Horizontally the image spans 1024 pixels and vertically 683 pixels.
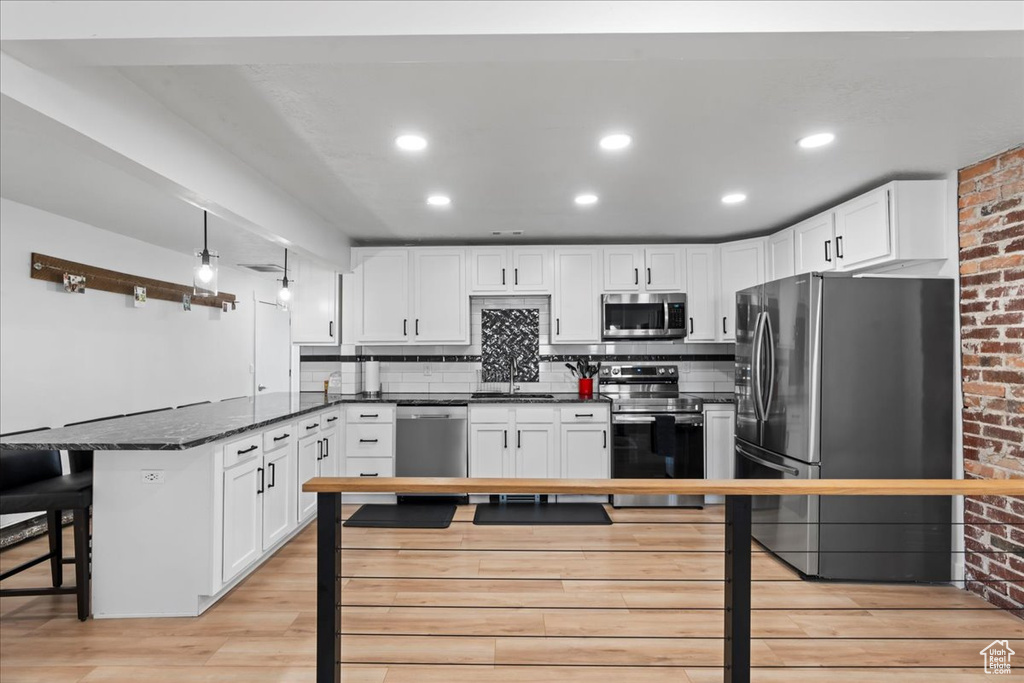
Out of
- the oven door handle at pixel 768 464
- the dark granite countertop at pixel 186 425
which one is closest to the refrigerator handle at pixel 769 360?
the oven door handle at pixel 768 464

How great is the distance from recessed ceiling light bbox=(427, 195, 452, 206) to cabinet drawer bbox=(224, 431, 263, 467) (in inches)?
74.0

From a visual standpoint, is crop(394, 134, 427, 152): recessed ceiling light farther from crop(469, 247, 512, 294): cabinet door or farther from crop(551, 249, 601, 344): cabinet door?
crop(551, 249, 601, 344): cabinet door

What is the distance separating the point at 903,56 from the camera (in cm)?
170

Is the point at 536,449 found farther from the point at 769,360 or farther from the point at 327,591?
the point at 327,591

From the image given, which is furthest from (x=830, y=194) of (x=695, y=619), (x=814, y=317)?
(x=695, y=619)

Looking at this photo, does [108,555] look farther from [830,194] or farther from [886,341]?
[830,194]

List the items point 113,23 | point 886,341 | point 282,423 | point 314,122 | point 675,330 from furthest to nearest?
point 675,330, point 282,423, point 886,341, point 314,122, point 113,23

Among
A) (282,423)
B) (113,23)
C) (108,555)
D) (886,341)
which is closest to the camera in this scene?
(113,23)

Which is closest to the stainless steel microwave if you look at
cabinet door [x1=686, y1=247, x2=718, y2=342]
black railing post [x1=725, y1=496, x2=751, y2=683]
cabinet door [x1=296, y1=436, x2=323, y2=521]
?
cabinet door [x1=686, y1=247, x2=718, y2=342]

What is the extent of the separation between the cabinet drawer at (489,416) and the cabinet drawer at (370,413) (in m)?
0.71

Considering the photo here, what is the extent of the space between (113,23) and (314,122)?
1.03 m

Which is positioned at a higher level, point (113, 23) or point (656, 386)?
point (113, 23)

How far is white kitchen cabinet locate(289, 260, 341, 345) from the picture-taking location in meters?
5.25

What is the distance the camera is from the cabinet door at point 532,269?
5.25 metres
